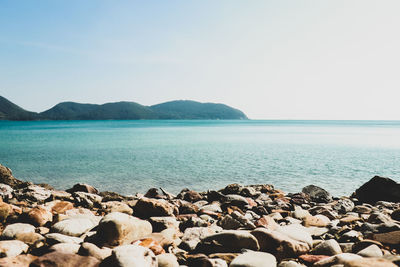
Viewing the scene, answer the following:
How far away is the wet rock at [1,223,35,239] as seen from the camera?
501 centimetres

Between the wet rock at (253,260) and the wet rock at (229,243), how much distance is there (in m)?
0.39

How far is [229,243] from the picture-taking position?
4.89m

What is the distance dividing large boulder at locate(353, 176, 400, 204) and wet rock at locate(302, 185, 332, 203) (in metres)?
1.48

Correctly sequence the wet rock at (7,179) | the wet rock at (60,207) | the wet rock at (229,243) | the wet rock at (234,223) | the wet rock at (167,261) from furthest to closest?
the wet rock at (7,179), the wet rock at (60,207), the wet rock at (234,223), the wet rock at (229,243), the wet rock at (167,261)

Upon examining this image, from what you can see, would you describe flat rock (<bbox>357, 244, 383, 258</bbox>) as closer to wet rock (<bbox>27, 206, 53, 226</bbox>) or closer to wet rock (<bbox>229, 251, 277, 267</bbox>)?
wet rock (<bbox>229, 251, 277, 267</bbox>)

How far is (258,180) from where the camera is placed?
18.0 meters

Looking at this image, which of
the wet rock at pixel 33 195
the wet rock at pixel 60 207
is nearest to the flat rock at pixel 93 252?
the wet rock at pixel 60 207

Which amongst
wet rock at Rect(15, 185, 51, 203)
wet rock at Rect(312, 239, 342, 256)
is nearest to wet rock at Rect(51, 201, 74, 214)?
Answer: wet rock at Rect(15, 185, 51, 203)

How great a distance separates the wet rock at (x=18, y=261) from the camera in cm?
386

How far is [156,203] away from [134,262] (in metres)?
3.29

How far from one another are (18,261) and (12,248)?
20.0 inches

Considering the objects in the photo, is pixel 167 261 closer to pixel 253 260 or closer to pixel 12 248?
pixel 253 260

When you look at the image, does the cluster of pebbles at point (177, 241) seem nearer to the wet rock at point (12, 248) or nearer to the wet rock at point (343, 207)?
the wet rock at point (12, 248)

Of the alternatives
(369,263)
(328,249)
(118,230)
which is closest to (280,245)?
(328,249)
